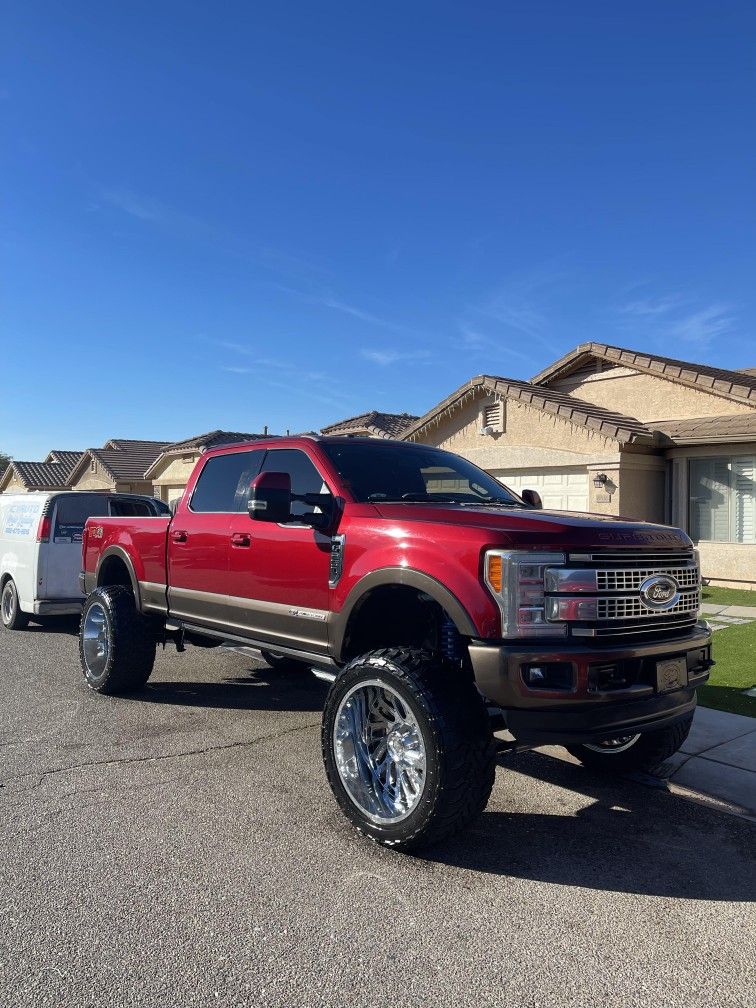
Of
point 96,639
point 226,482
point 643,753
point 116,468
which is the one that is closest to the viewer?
point 643,753

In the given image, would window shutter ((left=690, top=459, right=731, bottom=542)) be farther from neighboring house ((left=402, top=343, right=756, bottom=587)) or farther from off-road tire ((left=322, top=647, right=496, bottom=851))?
off-road tire ((left=322, top=647, right=496, bottom=851))

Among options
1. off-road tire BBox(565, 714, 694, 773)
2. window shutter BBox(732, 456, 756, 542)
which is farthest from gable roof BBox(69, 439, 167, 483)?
off-road tire BBox(565, 714, 694, 773)

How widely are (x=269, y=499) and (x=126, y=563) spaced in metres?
3.04

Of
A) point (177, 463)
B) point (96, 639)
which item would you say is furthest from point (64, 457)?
point (96, 639)

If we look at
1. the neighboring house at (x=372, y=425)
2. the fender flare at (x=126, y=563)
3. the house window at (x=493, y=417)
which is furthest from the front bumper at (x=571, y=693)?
the neighboring house at (x=372, y=425)

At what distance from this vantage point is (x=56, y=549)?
10.6 meters

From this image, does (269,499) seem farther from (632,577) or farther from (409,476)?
(632,577)

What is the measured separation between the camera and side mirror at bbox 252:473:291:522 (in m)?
4.56

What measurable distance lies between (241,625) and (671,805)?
2.97m

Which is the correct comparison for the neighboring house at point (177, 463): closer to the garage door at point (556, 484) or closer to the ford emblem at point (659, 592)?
the garage door at point (556, 484)

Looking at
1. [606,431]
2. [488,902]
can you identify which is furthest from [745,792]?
[606,431]

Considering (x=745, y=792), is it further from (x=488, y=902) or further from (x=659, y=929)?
(x=488, y=902)

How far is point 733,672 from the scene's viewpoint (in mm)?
7895

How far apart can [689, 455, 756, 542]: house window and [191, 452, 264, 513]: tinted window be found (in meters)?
11.5
